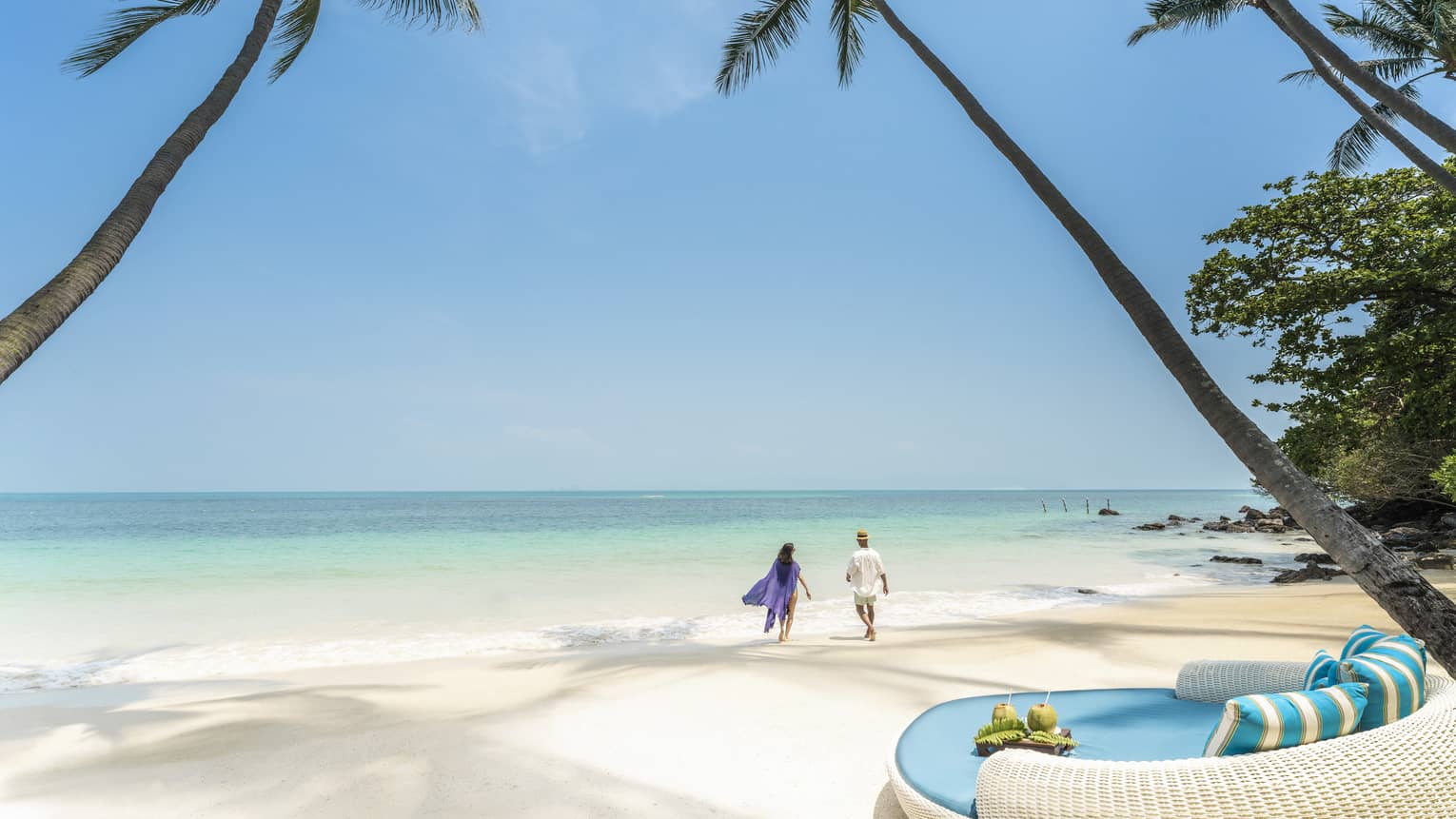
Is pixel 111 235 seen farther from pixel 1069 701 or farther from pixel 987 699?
pixel 1069 701

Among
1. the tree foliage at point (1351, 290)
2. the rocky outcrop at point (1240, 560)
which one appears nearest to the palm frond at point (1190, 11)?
the tree foliage at point (1351, 290)

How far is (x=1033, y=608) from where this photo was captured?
42.5ft

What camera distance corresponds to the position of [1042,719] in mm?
3494

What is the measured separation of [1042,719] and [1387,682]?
4.41 ft

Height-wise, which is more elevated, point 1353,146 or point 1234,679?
point 1353,146

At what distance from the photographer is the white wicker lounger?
2.20 meters

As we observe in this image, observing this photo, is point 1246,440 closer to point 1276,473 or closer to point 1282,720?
point 1276,473

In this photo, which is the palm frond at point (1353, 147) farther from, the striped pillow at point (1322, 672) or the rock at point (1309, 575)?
the striped pillow at point (1322, 672)

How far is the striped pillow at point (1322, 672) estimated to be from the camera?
10.0 feet

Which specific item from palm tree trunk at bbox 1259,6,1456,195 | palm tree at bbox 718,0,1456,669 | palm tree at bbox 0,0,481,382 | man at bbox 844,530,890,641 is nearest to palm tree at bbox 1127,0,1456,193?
palm tree trunk at bbox 1259,6,1456,195

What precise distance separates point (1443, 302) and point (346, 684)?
1834 cm

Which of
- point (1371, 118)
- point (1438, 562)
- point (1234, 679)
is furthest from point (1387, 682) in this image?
point (1438, 562)

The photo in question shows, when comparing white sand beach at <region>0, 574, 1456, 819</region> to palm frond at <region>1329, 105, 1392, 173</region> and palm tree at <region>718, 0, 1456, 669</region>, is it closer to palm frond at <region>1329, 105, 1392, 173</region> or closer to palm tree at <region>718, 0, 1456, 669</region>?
palm tree at <region>718, 0, 1456, 669</region>

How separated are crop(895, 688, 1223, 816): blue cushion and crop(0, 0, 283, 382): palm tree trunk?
4.96 metres
